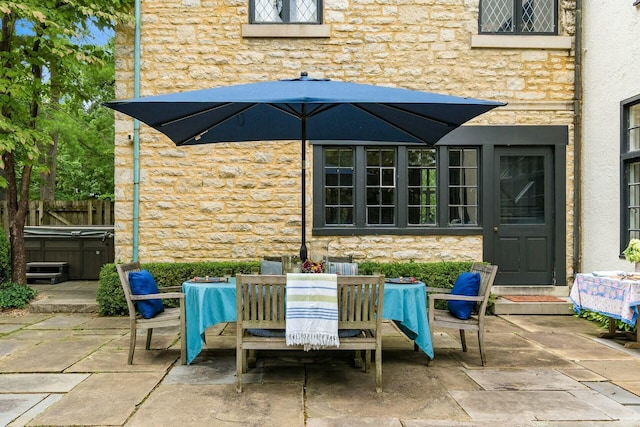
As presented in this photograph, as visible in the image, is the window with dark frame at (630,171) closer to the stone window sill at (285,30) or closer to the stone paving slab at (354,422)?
the stone window sill at (285,30)

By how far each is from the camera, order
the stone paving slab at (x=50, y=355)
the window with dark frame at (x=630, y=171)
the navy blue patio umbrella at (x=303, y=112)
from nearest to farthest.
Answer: the navy blue patio umbrella at (x=303, y=112) → the stone paving slab at (x=50, y=355) → the window with dark frame at (x=630, y=171)

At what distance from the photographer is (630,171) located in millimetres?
6938

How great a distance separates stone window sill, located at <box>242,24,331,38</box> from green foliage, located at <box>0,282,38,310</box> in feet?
16.2

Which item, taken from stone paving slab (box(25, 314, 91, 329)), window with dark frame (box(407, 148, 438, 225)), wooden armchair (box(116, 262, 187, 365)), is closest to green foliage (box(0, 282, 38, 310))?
stone paving slab (box(25, 314, 91, 329))

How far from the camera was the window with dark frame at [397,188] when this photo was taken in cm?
793

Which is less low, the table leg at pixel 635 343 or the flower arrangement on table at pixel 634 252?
the flower arrangement on table at pixel 634 252

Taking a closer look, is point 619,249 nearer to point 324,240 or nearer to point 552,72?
point 552,72

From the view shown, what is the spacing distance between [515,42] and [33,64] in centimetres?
724

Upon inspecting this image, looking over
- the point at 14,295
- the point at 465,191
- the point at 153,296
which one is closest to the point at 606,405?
the point at 153,296

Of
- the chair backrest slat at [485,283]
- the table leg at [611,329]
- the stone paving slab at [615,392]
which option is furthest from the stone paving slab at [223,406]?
the table leg at [611,329]

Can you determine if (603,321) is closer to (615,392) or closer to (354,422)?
(615,392)

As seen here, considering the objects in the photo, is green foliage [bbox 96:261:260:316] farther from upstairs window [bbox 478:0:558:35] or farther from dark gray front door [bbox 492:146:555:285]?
upstairs window [bbox 478:0:558:35]

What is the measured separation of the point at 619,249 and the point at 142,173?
6.84m

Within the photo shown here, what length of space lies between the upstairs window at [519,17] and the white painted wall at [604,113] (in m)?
0.49
